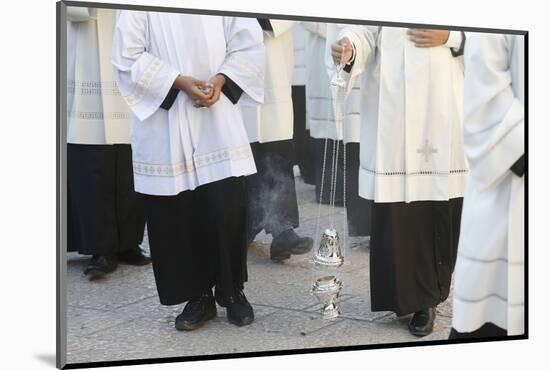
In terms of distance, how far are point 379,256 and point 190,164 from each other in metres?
1.01

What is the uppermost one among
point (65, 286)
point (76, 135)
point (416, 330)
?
point (76, 135)

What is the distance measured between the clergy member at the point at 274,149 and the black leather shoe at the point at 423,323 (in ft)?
2.36

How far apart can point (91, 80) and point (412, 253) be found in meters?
1.68

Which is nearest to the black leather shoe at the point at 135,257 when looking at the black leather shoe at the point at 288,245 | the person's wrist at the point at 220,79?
the black leather shoe at the point at 288,245

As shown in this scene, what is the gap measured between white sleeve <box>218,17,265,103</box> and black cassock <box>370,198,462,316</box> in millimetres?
823

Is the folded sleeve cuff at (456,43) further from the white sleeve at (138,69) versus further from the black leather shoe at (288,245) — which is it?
the white sleeve at (138,69)

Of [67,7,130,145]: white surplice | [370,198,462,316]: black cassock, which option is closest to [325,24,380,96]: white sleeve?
[370,198,462,316]: black cassock

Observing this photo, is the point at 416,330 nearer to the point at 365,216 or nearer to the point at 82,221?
the point at 365,216

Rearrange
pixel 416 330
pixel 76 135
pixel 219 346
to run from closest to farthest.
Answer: pixel 76 135, pixel 219 346, pixel 416 330

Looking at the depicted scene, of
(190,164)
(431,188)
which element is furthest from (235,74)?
(431,188)

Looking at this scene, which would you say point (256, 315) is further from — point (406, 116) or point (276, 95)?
point (406, 116)

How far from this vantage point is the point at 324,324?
4.58m

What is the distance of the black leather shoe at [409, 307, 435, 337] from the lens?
4742 millimetres

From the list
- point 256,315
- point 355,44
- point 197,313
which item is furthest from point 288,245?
point 355,44
